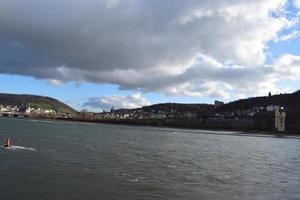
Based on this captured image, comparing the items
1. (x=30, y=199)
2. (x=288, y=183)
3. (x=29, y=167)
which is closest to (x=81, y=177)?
(x=29, y=167)

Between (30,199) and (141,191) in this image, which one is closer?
(30,199)

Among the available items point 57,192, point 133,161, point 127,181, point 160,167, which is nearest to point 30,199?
point 57,192

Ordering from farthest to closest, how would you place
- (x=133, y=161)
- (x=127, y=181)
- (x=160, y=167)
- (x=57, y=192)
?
(x=133, y=161)
(x=160, y=167)
(x=127, y=181)
(x=57, y=192)

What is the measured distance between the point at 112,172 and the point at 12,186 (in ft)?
39.2

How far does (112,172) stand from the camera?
42688 millimetres

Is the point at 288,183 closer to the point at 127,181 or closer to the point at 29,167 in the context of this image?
the point at 127,181

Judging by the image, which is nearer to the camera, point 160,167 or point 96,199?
point 96,199

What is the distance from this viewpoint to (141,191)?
3325 cm

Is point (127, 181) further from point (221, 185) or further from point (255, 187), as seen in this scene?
point (255, 187)

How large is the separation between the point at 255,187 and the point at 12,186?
1948 centimetres

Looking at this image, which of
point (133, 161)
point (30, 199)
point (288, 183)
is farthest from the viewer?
point (133, 161)

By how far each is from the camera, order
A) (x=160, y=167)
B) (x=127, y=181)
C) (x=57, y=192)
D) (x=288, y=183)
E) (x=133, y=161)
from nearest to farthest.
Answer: (x=57, y=192) < (x=127, y=181) < (x=288, y=183) < (x=160, y=167) < (x=133, y=161)

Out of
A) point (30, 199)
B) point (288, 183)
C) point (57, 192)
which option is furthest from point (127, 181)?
point (288, 183)

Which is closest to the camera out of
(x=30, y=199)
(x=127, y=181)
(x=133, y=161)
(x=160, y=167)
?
(x=30, y=199)
